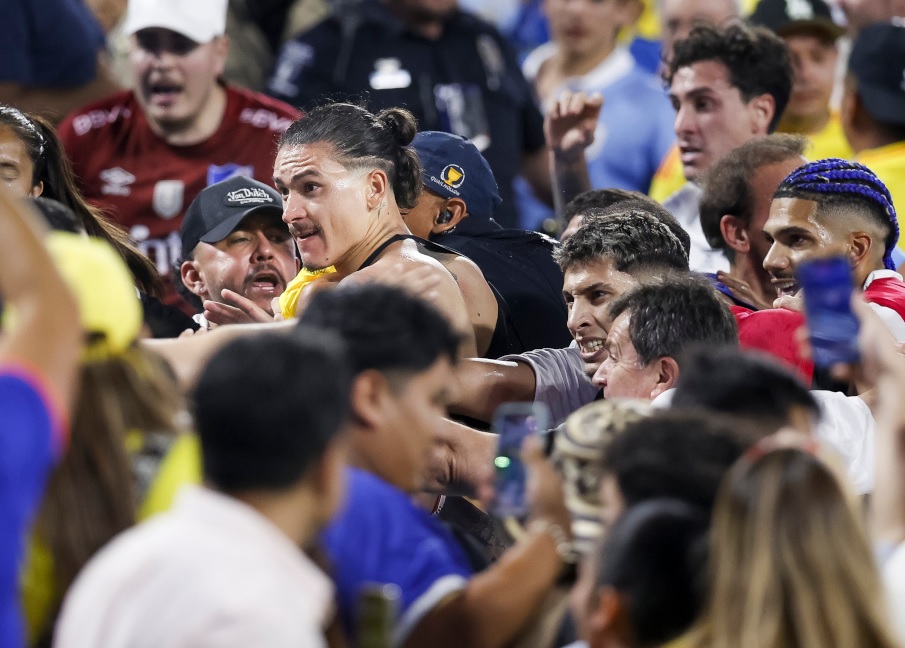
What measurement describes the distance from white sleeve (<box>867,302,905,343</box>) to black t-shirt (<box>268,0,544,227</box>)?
2976 millimetres

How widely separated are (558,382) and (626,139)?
3.23 m

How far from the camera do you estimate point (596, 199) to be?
221 inches

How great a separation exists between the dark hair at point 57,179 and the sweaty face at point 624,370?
176 cm

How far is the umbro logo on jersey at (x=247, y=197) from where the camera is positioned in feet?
17.4

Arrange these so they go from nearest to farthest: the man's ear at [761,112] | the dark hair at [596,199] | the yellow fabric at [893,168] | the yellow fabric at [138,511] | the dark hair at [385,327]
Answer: the yellow fabric at [138,511] → the dark hair at [385,327] → the dark hair at [596,199] → the yellow fabric at [893,168] → the man's ear at [761,112]

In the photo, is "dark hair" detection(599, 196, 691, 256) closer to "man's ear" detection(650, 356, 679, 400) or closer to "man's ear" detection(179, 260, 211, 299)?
"man's ear" detection(650, 356, 679, 400)

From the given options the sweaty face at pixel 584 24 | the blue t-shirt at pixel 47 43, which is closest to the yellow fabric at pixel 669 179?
the sweaty face at pixel 584 24

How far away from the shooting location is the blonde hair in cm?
234

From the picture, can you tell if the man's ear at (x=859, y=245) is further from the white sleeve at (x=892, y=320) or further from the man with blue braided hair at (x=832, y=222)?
the white sleeve at (x=892, y=320)

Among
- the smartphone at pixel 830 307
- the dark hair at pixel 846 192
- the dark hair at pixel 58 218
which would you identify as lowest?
the dark hair at pixel 58 218

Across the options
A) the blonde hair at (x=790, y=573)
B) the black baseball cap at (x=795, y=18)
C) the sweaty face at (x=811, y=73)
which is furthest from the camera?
the black baseball cap at (x=795, y=18)

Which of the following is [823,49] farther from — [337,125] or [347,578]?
[347,578]

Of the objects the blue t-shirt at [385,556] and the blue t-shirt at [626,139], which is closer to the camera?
the blue t-shirt at [385,556]

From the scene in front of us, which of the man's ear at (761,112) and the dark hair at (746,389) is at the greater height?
the man's ear at (761,112)
